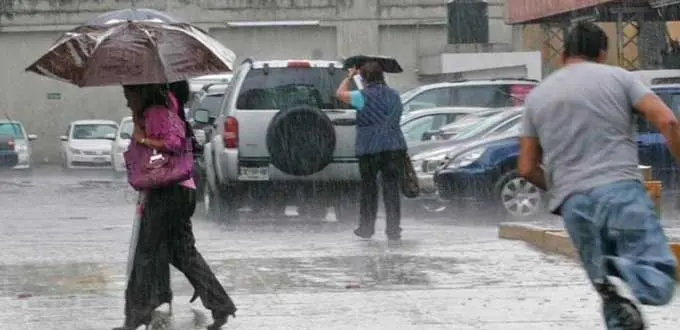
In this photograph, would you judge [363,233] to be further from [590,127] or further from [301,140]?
[590,127]

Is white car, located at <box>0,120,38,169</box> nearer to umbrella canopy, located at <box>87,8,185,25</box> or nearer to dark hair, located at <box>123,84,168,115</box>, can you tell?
Result: umbrella canopy, located at <box>87,8,185,25</box>

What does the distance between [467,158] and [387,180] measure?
14.5 ft

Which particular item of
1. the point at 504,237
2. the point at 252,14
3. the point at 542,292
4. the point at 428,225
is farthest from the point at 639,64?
the point at 542,292

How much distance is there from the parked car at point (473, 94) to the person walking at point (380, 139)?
1014cm

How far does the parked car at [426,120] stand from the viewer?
2300 cm

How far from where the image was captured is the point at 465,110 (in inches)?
931

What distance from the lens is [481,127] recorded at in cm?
2053

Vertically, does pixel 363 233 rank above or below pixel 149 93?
below

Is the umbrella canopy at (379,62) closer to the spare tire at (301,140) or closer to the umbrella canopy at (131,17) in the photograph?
the spare tire at (301,140)

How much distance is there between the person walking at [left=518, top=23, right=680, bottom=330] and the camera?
675 cm

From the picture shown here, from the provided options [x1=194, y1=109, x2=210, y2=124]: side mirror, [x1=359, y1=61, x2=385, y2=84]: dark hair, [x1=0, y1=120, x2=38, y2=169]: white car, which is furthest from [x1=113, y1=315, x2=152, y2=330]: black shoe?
[x1=0, y1=120, x2=38, y2=169]: white car

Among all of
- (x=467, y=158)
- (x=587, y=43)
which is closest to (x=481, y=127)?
(x=467, y=158)

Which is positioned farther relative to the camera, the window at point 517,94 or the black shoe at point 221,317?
the window at point 517,94

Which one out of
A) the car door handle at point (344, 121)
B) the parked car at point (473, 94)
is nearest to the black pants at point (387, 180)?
the car door handle at point (344, 121)
